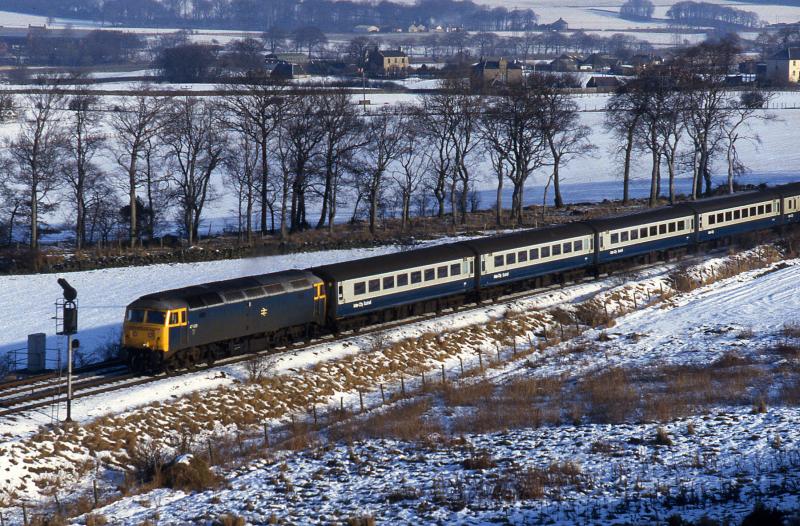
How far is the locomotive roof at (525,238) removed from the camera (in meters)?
41.9

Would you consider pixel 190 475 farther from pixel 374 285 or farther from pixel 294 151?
pixel 294 151

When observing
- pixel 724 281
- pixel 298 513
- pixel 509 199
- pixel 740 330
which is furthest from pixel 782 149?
pixel 298 513

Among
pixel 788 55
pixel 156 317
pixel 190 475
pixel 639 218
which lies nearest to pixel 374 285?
pixel 156 317

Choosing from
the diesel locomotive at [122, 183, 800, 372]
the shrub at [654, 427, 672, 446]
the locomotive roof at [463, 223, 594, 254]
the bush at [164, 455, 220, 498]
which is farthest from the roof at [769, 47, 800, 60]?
the bush at [164, 455, 220, 498]

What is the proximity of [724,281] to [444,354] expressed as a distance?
18.3 m

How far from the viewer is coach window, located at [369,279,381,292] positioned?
121 ft

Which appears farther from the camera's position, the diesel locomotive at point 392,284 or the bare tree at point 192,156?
the bare tree at point 192,156

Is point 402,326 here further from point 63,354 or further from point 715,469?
point 715,469

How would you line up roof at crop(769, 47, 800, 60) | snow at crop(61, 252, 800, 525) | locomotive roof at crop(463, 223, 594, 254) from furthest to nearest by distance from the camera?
roof at crop(769, 47, 800, 60) → locomotive roof at crop(463, 223, 594, 254) → snow at crop(61, 252, 800, 525)

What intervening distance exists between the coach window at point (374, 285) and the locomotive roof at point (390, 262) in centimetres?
29

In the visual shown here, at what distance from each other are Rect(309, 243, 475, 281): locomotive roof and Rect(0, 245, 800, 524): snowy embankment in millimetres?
2320

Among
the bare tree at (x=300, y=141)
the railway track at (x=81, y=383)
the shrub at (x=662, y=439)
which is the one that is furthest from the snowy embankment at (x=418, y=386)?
the bare tree at (x=300, y=141)

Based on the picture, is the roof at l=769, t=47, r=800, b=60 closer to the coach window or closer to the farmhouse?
the farmhouse

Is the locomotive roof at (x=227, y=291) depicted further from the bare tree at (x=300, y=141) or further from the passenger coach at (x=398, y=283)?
the bare tree at (x=300, y=141)
